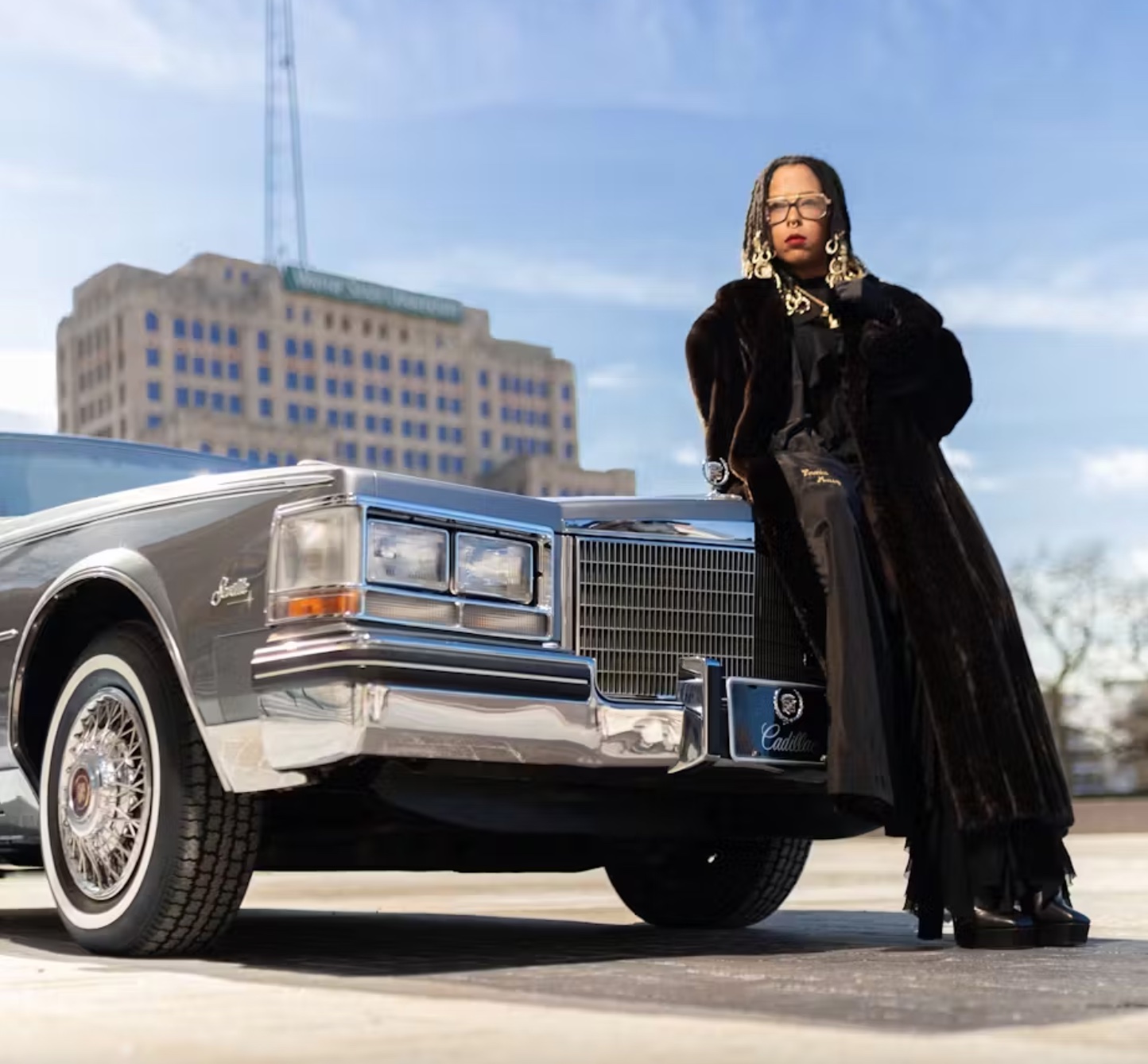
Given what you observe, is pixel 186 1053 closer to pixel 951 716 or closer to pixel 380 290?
pixel 951 716

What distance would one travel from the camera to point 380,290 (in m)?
157

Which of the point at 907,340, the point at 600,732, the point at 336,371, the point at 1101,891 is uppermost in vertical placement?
the point at 336,371

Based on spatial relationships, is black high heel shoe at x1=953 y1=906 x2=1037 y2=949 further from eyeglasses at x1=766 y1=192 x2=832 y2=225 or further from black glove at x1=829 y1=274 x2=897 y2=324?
eyeglasses at x1=766 y1=192 x2=832 y2=225

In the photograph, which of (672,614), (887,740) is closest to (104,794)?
(672,614)

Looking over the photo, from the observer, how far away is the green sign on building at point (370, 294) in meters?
152

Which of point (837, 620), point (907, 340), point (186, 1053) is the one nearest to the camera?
point (186, 1053)

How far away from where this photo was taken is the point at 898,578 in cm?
548

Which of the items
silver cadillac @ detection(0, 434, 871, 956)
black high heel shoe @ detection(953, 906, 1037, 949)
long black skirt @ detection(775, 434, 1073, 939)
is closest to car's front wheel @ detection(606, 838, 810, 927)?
silver cadillac @ detection(0, 434, 871, 956)

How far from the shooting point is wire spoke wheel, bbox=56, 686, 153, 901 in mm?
5078

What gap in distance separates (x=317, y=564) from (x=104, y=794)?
1024 millimetres

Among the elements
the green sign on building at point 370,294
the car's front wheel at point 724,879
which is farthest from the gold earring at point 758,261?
the green sign on building at point 370,294

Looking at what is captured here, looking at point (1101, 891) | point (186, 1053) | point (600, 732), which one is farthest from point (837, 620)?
point (1101, 891)

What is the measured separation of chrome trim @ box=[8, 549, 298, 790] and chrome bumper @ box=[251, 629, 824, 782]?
91mm

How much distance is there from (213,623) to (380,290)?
506 feet
